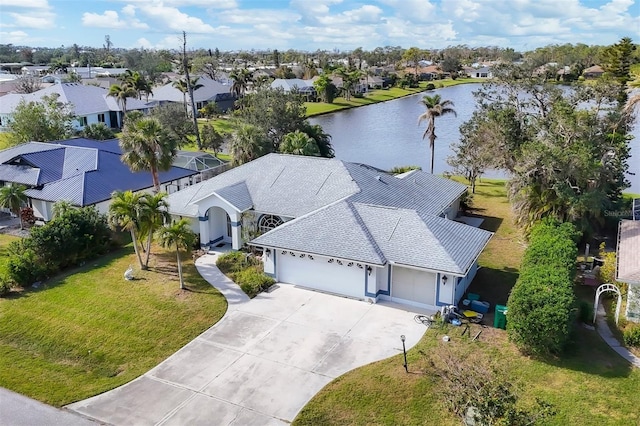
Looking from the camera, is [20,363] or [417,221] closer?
[20,363]

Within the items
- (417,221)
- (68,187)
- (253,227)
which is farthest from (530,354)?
(68,187)

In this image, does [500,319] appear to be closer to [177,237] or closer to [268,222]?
[268,222]

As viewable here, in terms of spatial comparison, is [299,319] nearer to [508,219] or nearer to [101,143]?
[508,219]

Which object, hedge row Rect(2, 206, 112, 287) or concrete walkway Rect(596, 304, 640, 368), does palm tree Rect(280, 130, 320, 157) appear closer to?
hedge row Rect(2, 206, 112, 287)

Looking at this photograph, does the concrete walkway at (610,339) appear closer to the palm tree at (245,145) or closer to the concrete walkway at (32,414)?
the concrete walkway at (32,414)

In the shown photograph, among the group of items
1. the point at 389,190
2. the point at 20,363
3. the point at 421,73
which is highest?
the point at 421,73

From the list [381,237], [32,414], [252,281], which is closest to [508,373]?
[381,237]

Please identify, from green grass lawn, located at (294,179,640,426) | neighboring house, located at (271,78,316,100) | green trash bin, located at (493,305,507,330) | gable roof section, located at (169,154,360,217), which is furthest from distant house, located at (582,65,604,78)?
green grass lawn, located at (294,179,640,426)
